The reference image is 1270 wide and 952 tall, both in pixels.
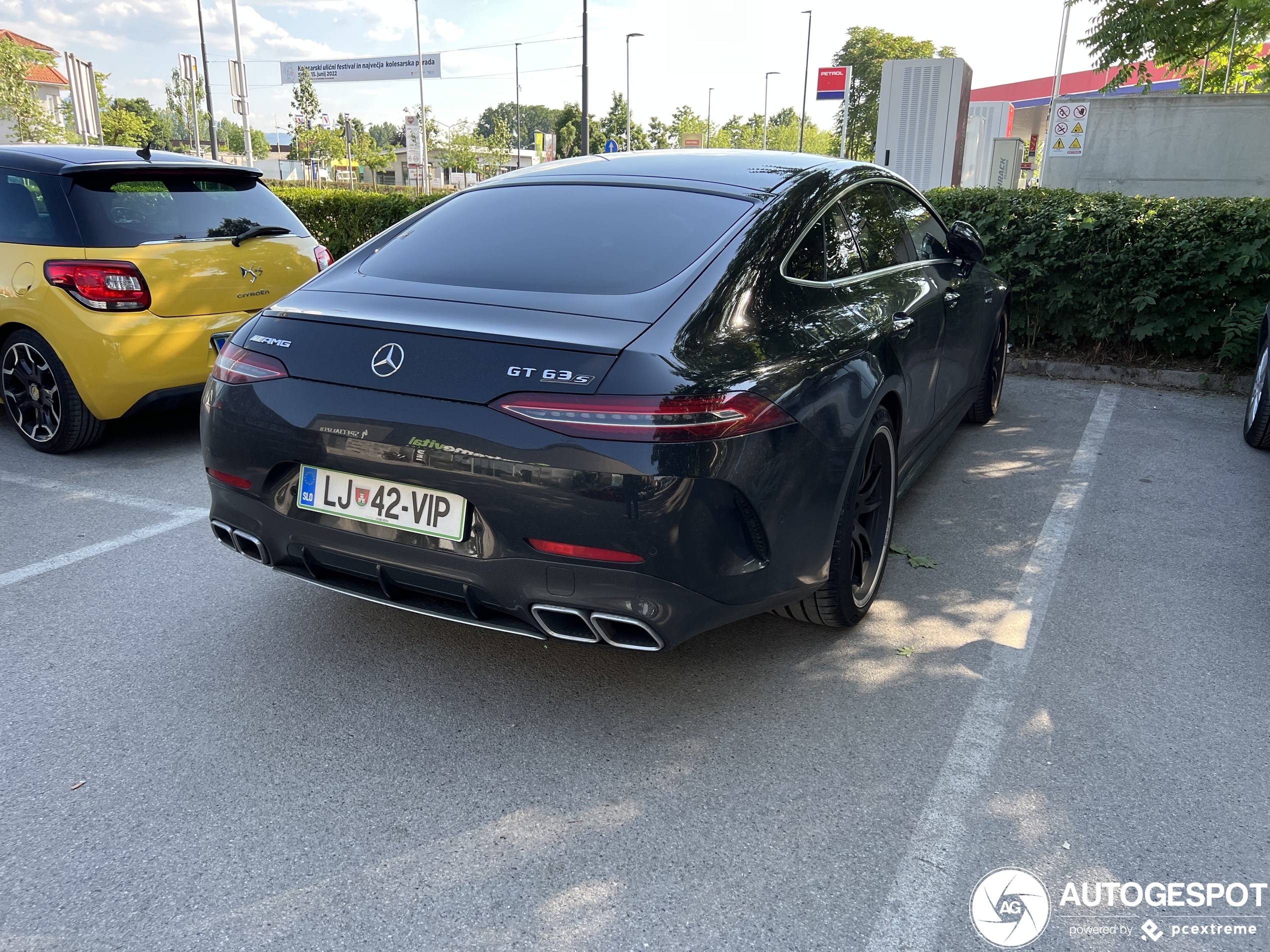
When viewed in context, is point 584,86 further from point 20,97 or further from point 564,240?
point 564,240

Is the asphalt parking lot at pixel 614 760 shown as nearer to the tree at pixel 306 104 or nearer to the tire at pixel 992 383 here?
the tire at pixel 992 383

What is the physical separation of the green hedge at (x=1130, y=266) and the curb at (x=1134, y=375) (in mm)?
173

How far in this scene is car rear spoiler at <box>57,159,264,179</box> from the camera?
5168 mm

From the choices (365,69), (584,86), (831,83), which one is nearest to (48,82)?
(365,69)

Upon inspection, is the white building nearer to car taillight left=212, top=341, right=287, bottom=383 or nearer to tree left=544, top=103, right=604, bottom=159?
tree left=544, top=103, right=604, bottom=159

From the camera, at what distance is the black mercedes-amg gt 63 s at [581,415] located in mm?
2389

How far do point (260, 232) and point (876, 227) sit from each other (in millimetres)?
3764

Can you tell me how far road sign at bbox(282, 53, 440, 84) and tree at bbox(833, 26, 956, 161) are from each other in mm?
27271

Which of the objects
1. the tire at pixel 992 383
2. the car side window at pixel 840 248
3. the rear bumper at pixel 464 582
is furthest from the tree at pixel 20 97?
the car side window at pixel 840 248

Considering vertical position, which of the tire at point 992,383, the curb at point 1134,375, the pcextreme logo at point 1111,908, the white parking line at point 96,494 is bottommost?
the white parking line at point 96,494

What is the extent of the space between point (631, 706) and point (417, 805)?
742 mm

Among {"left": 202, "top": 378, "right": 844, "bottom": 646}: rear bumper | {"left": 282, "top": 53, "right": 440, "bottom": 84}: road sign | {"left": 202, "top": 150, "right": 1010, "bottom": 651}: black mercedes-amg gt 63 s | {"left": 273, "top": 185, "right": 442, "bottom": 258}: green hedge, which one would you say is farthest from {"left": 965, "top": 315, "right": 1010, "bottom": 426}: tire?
{"left": 282, "top": 53, "right": 440, "bottom": 84}: road sign

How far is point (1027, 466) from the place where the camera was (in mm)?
5465

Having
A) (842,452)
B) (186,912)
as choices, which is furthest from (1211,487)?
(186,912)
